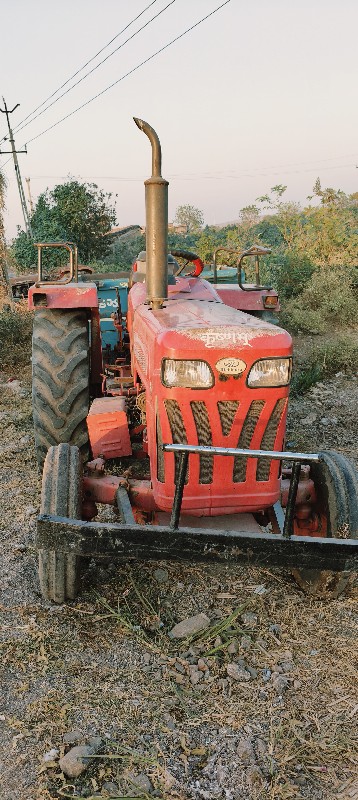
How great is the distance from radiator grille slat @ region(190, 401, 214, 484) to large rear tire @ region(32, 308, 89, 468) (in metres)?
1.61

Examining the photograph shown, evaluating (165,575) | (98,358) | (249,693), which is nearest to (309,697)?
(249,693)

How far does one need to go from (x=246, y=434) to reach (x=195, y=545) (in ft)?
1.90

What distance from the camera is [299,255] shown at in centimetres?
1438

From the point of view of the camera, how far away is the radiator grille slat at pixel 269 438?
9.36 ft

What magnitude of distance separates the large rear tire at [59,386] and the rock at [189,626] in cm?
174

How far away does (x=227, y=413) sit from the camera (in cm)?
278

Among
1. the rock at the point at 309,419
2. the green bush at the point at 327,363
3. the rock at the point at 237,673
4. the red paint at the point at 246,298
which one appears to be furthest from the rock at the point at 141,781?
the green bush at the point at 327,363

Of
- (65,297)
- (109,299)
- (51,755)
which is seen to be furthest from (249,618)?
(109,299)

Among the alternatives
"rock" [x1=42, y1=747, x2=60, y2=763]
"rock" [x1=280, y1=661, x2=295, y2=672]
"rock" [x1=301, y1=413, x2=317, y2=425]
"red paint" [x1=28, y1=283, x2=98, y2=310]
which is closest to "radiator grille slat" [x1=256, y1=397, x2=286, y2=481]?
"rock" [x1=280, y1=661, x2=295, y2=672]

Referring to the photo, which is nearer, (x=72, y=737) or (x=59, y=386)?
(x=72, y=737)

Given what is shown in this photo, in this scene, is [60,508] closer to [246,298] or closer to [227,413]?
[227,413]

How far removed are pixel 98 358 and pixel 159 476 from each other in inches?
91.7

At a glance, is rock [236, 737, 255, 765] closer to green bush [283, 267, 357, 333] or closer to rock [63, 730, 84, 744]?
rock [63, 730, 84, 744]

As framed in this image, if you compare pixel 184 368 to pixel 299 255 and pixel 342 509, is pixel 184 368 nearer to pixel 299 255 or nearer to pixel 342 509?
pixel 342 509
